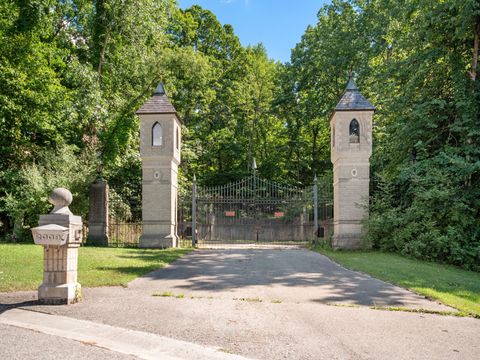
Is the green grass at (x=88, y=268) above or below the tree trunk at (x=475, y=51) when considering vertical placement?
below

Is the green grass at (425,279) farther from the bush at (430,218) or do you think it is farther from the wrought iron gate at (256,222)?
the wrought iron gate at (256,222)

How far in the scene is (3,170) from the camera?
19234mm

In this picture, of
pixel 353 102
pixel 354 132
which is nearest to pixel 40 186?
pixel 354 132

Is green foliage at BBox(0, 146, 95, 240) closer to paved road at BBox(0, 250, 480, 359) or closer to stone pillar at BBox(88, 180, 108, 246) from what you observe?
stone pillar at BBox(88, 180, 108, 246)

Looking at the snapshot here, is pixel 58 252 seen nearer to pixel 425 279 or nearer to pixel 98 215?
pixel 425 279

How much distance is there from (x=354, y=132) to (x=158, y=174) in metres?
8.01

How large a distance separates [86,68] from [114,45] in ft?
11.8

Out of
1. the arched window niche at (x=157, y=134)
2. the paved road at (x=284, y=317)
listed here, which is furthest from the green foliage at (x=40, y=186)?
the paved road at (x=284, y=317)

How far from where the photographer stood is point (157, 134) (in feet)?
53.2

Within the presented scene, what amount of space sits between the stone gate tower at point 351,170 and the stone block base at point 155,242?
21.1 ft

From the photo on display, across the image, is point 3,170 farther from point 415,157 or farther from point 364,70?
point 364,70

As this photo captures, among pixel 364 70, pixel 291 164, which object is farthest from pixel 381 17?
pixel 291 164

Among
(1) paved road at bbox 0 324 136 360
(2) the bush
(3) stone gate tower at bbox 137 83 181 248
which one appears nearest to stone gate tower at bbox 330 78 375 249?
(2) the bush

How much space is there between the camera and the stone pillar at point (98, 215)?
52.5 ft
